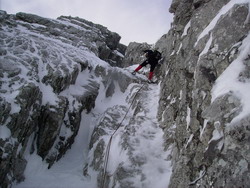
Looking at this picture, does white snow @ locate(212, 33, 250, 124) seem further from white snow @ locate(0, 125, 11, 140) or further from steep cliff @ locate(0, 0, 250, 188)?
white snow @ locate(0, 125, 11, 140)

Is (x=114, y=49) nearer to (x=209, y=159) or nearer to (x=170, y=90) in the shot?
(x=170, y=90)

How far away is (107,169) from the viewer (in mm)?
10094

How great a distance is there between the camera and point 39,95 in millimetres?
11656

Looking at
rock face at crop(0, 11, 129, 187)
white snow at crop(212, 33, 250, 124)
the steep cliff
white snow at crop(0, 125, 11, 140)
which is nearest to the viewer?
white snow at crop(212, 33, 250, 124)

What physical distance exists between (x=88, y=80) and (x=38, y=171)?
6917mm

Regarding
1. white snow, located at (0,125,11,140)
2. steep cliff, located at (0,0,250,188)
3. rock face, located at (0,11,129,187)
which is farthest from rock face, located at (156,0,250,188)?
white snow, located at (0,125,11,140)

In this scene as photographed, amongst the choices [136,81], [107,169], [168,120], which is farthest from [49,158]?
[136,81]

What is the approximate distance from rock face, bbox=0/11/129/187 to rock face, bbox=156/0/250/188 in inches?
206

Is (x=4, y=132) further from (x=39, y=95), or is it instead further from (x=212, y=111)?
(x=212, y=111)

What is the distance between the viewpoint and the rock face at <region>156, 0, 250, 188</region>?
16.9ft

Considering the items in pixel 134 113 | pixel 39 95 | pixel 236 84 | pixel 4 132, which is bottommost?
pixel 4 132

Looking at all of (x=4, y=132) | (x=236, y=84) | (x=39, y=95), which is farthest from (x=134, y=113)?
(x=236, y=84)

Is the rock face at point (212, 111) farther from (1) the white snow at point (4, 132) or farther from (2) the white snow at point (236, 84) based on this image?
(1) the white snow at point (4, 132)

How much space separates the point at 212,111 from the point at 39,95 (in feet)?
27.3
